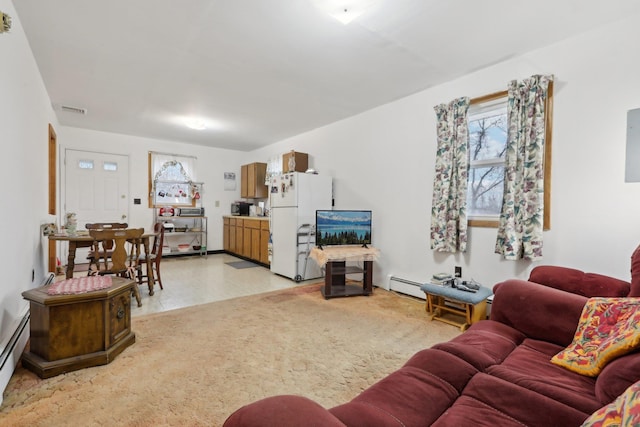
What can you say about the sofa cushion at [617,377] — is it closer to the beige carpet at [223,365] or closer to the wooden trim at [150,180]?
the beige carpet at [223,365]

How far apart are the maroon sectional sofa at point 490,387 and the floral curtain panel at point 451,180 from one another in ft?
4.74

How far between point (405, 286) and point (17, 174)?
3997 mm

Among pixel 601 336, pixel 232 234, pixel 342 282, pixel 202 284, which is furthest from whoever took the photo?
pixel 232 234

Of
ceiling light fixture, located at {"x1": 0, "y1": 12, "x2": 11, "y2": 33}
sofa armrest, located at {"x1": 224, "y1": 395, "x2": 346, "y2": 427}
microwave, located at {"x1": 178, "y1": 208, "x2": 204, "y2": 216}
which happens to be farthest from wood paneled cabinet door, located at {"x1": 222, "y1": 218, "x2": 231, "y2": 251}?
sofa armrest, located at {"x1": 224, "y1": 395, "x2": 346, "y2": 427}

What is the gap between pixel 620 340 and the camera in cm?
122

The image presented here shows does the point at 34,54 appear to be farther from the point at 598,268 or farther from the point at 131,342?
the point at 598,268

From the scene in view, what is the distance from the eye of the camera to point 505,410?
1067mm

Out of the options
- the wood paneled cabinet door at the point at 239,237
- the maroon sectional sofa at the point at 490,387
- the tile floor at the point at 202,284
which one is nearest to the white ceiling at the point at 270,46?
the maroon sectional sofa at the point at 490,387

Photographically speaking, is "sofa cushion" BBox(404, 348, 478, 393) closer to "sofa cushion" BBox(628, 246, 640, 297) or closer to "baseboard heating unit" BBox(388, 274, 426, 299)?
"sofa cushion" BBox(628, 246, 640, 297)

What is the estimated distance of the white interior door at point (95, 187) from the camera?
542cm

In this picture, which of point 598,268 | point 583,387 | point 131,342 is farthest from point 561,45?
point 131,342

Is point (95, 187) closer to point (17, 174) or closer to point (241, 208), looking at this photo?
point (241, 208)

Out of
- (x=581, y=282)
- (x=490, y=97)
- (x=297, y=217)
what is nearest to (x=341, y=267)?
(x=297, y=217)

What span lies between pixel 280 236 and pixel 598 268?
3.79 m
